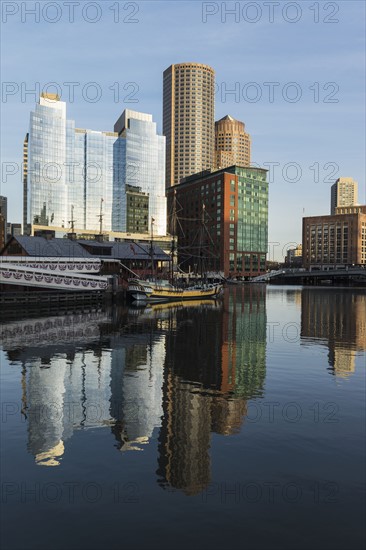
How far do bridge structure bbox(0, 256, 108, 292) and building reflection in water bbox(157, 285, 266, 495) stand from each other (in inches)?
1538

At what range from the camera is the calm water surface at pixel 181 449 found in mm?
11297

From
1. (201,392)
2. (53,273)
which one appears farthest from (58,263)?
(201,392)

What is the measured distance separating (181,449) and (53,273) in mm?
66902

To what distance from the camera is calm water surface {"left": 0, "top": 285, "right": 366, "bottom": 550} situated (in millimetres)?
11297

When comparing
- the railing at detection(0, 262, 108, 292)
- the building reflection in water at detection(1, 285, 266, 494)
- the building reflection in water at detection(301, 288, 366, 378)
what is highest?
the railing at detection(0, 262, 108, 292)

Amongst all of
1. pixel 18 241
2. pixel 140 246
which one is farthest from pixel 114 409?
pixel 140 246

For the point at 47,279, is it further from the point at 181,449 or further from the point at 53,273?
the point at 181,449

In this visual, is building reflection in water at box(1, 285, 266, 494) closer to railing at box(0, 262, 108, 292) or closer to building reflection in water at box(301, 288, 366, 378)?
building reflection in water at box(301, 288, 366, 378)

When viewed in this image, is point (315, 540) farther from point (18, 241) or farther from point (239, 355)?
point (18, 241)

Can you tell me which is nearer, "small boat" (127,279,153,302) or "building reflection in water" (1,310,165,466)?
"building reflection in water" (1,310,165,466)

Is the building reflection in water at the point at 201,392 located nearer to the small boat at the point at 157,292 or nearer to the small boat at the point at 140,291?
the small boat at the point at 140,291

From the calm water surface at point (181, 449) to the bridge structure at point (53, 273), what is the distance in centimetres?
4177

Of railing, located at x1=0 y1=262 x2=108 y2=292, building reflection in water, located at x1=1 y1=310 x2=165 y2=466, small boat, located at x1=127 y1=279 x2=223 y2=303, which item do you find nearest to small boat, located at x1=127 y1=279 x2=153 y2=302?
small boat, located at x1=127 y1=279 x2=223 y2=303

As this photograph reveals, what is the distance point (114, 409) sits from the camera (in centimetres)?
2042
